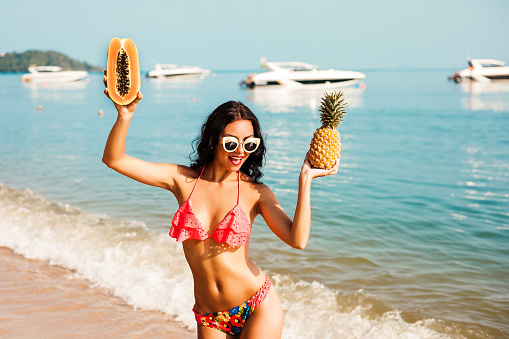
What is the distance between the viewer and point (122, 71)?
2.36 meters

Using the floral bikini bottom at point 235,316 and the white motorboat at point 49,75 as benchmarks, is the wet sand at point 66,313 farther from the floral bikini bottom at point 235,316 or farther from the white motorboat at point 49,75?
the white motorboat at point 49,75

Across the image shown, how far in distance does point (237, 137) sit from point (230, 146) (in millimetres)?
65

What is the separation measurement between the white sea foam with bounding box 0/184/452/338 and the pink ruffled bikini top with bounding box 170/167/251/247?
116 inches

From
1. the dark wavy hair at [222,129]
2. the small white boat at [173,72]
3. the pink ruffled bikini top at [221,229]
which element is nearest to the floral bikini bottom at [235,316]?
the pink ruffled bikini top at [221,229]

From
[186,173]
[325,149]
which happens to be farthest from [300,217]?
[186,173]

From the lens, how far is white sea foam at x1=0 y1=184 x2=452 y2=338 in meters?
5.47

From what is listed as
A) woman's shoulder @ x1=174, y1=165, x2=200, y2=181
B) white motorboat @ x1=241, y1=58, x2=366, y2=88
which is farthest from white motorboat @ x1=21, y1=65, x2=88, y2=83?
woman's shoulder @ x1=174, y1=165, x2=200, y2=181

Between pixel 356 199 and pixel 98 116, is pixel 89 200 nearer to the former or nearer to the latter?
pixel 356 199

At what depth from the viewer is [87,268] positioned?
22.2ft

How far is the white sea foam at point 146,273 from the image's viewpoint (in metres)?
5.47

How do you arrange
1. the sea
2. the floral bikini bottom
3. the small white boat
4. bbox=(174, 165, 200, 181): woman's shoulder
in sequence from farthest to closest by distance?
→ 1. the small white boat
2. the sea
3. bbox=(174, 165, 200, 181): woman's shoulder
4. the floral bikini bottom

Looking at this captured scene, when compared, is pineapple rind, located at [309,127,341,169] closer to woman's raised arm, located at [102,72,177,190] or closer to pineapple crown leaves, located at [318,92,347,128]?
pineapple crown leaves, located at [318,92,347,128]

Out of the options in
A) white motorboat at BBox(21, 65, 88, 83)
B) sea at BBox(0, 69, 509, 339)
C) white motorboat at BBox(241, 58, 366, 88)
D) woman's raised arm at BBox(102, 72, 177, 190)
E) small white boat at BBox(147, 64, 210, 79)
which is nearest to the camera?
woman's raised arm at BBox(102, 72, 177, 190)

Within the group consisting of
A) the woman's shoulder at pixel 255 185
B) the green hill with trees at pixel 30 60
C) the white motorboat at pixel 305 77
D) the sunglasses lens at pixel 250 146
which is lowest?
the woman's shoulder at pixel 255 185
